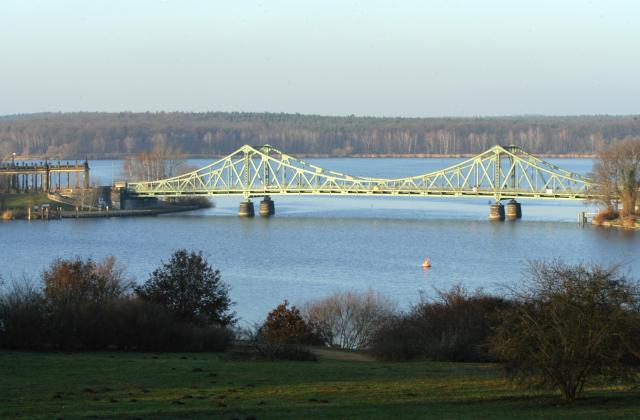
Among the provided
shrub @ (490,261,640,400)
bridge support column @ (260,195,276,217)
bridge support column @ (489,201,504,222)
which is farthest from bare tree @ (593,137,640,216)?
shrub @ (490,261,640,400)

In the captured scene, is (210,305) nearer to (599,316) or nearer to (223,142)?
(599,316)

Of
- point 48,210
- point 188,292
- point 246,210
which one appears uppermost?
point 188,292

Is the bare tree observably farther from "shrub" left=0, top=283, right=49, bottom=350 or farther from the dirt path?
"shrub" left=0, top=283, right=49, bottom=350

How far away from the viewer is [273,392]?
1752 cm

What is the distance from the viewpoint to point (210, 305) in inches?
1152

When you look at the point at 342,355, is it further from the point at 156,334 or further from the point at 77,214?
the point at 77,214

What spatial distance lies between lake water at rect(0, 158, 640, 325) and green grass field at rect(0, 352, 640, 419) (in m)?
11.6

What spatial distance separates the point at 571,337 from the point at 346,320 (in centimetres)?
1426

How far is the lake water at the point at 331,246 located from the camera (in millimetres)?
42688

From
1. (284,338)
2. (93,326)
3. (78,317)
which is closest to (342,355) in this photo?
(284,338)

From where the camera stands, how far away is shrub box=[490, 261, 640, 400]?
16406 mm

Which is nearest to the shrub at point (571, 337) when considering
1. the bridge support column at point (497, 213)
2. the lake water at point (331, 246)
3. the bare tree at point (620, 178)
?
the lake water at point (331, 246)

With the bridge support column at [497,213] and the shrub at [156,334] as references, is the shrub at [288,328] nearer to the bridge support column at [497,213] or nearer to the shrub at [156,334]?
the shrub at [156,334]

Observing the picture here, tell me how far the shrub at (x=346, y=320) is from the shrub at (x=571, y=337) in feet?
36.1
